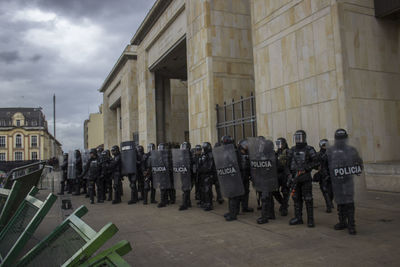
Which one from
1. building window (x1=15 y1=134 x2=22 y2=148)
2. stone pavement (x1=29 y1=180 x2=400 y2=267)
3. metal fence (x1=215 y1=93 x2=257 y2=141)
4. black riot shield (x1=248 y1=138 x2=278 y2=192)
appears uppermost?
building window (x1=15 y1=134 x2=22 y2=148)

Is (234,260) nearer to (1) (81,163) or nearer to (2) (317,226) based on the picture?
(2) (317,226)

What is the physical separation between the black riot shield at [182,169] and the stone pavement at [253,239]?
841 millimetres

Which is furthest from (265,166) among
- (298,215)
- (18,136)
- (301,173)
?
(18,136)

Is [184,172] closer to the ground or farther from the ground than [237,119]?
closer to the ground

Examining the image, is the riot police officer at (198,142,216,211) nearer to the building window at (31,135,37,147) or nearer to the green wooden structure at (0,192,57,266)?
the green wooden structure at (0,192,57,266)

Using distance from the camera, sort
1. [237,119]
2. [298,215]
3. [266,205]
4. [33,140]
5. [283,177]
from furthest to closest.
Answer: [33,140] < [237,119] < [283,177] < [266,205] < [298,215]

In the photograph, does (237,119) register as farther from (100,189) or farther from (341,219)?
(341,219)

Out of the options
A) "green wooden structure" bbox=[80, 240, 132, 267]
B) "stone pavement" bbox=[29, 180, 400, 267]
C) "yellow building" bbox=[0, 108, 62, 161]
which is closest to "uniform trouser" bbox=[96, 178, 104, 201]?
"stone pavement" bbox=[29, 180, 400, 267]

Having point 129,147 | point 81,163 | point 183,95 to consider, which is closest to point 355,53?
point 129,147

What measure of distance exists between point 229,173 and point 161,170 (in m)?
2.63

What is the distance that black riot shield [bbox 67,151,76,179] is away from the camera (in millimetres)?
11898

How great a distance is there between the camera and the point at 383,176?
8.09 metres

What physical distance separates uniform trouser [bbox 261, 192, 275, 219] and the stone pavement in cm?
19

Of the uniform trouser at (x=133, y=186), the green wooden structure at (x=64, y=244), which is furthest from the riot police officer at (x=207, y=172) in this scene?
the green wooden structure at (x=64, y=244)
